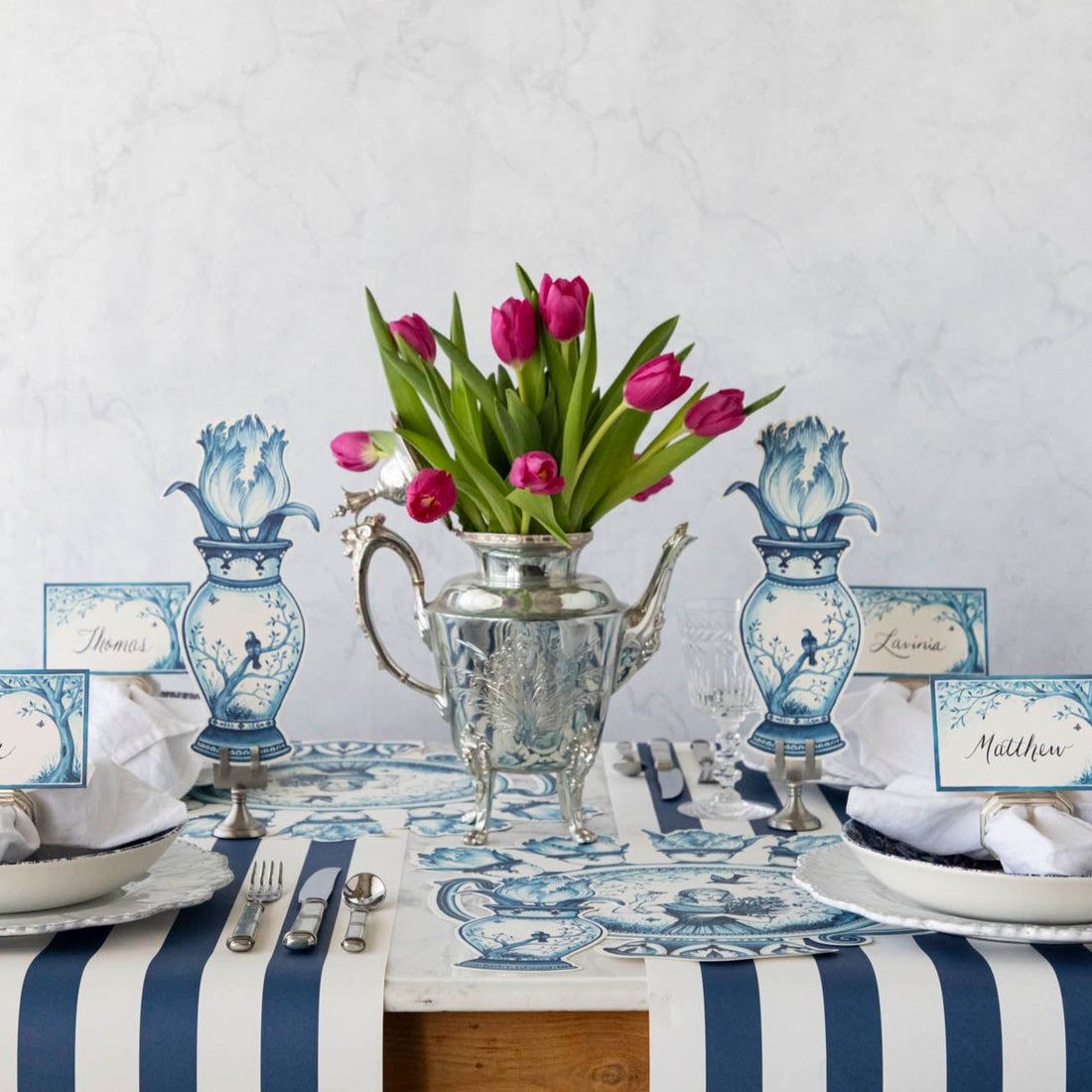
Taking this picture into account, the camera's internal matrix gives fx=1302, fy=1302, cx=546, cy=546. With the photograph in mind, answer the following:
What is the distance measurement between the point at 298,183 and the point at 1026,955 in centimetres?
135

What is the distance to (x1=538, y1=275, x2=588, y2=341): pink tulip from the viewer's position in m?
1.00

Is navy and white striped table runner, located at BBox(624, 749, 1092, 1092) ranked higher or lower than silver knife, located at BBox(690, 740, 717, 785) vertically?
lower

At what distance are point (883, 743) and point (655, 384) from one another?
506 millimetres

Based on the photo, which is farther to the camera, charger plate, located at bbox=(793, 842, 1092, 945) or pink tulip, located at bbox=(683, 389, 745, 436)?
pink tulip, located at bbox=(683, 389, 745, 436)

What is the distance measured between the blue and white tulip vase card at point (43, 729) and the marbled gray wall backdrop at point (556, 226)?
867 mm

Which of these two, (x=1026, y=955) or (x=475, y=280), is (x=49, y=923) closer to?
(x=1026, y=955)

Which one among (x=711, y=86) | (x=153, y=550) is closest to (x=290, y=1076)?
(x=153, y=550)

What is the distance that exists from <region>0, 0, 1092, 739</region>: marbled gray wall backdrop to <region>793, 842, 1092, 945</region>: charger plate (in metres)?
0.90

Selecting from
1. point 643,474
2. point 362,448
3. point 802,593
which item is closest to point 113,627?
point 362,448

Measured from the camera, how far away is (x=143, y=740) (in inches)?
48.1

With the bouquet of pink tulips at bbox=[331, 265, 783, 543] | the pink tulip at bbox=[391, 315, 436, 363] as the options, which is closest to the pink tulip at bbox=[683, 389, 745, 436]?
the bouquet of pink tulips at bbox=[331, 265, 783, 543]

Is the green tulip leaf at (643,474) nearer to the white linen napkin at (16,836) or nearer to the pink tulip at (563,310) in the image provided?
the pink tulip at (563,310)

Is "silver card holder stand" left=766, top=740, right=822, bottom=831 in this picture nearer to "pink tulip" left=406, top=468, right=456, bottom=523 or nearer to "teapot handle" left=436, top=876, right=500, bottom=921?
"teapot handle" left=436, top=876, right=500, bottom=921

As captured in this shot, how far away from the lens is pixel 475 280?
1760mm
